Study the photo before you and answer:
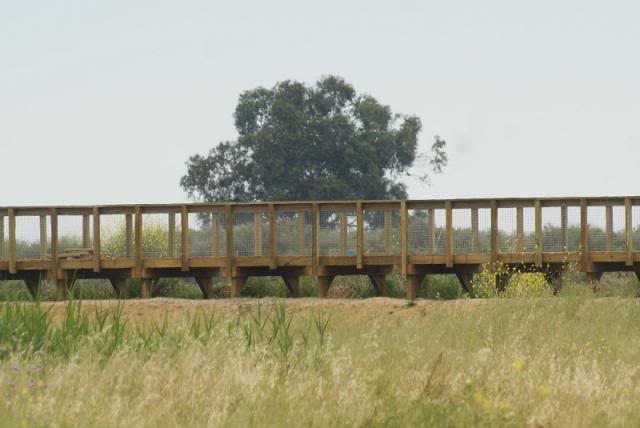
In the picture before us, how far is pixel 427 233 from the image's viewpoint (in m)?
24.8

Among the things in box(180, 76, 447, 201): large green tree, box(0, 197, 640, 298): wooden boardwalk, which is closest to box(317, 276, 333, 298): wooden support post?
box(0, 197, 640, 298): wooden boardwalk

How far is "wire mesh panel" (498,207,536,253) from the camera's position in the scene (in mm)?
24344

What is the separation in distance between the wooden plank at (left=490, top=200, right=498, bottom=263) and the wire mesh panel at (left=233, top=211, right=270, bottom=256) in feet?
15.3

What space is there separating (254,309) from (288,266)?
11.7 ft

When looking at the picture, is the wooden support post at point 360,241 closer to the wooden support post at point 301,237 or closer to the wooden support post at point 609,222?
the wooden support post at point 301,237

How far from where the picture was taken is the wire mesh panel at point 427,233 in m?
24.6

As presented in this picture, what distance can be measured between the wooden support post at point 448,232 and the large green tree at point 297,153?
28.0 m

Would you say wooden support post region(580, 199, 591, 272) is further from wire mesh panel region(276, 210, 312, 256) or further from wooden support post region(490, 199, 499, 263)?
wire mesh panel region(276, 210, 312, 256)

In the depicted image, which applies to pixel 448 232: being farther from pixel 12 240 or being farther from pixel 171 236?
pixel 12 240

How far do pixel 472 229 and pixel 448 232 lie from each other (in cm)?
60

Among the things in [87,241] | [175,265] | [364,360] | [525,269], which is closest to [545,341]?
[364,360]

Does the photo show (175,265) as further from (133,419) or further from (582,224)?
(133,419)

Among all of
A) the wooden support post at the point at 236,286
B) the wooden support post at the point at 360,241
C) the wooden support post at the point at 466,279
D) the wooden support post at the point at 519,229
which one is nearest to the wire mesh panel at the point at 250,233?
the wooden support post at the point at 236,286

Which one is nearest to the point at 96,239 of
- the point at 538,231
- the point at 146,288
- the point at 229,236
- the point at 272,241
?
the point at 146,288
